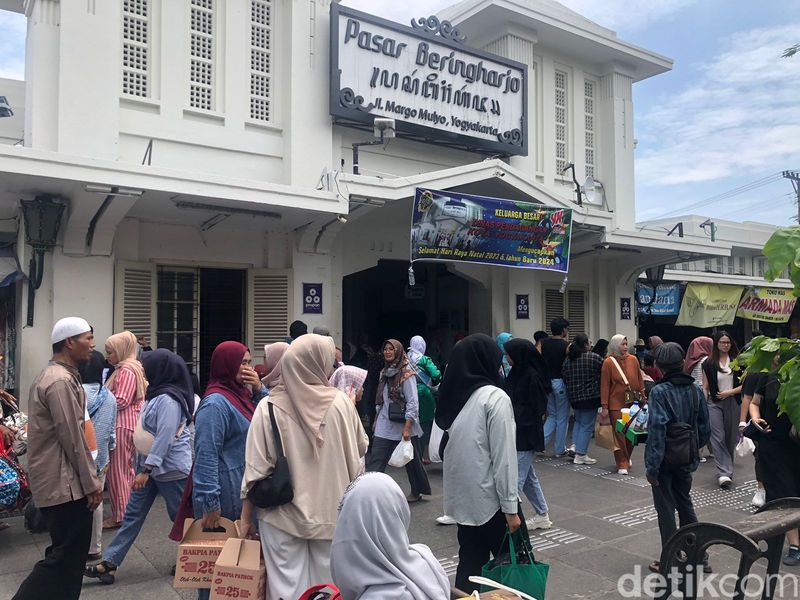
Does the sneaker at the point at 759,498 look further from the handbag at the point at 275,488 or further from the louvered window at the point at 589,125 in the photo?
the louvered window at the point at 589,125

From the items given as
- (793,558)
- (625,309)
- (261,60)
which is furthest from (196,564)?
(625,309)

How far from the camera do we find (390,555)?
2221 mm

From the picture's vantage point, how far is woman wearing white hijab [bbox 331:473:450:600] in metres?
2.18

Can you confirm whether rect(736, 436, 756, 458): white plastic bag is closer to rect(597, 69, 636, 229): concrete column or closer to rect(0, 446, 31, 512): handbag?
rect(0, 446, 31, 512): handbag

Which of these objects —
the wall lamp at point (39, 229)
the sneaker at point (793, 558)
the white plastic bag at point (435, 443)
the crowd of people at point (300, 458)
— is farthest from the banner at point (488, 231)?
the sneaker at point (793, 558)

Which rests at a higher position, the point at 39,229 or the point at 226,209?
the point at 226,209

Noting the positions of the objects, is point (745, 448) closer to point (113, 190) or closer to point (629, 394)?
point (629, 394)

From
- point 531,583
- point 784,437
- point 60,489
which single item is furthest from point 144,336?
point 784,437

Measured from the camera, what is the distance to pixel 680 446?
4586 millimetres

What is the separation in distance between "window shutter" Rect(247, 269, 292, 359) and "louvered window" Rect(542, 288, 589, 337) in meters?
5.66

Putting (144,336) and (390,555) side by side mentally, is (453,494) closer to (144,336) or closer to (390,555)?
(390,555)

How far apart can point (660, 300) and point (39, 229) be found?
12.7 metres

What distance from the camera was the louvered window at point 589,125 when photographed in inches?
525

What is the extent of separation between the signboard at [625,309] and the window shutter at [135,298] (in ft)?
31.6
